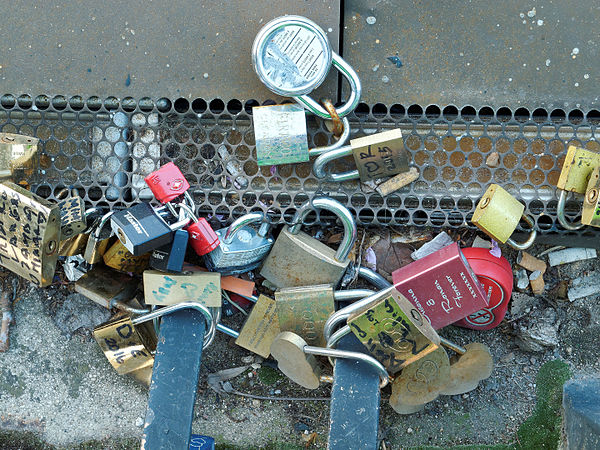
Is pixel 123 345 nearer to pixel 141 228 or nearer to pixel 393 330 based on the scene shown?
pixel 141 228

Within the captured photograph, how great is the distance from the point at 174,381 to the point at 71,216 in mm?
574

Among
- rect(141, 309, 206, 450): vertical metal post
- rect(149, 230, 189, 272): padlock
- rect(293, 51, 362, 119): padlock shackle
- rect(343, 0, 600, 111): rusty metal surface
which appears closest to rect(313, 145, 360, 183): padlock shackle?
rect(293, 51, 362, 119): padlock shackle

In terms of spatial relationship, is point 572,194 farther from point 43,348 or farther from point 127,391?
point 43,348

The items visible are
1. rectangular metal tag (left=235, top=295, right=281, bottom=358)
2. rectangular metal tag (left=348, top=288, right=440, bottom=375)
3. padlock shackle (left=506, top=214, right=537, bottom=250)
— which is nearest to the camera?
rectangular metal tag (left=348, top=288, right=440, bottom=375)

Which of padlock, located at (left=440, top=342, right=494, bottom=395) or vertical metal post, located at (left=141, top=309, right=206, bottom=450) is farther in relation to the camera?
padlock, located at (left=440, top=342, right=494, bottom=395)

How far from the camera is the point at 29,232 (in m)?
1.57

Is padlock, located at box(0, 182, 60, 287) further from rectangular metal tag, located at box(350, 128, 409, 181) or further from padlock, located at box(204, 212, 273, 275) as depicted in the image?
rectangular metal tag, located at box(350, 128, 409, 181)

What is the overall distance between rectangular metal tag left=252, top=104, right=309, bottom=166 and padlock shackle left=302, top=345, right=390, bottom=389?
57cm

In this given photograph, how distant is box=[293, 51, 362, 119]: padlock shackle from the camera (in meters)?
1.62

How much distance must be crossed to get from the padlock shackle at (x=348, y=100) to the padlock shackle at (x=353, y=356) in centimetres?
68

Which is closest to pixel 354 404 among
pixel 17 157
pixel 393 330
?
pixel 393 330

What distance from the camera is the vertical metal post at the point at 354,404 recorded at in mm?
1600

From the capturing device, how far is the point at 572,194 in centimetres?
171

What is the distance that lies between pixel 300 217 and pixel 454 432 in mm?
915
